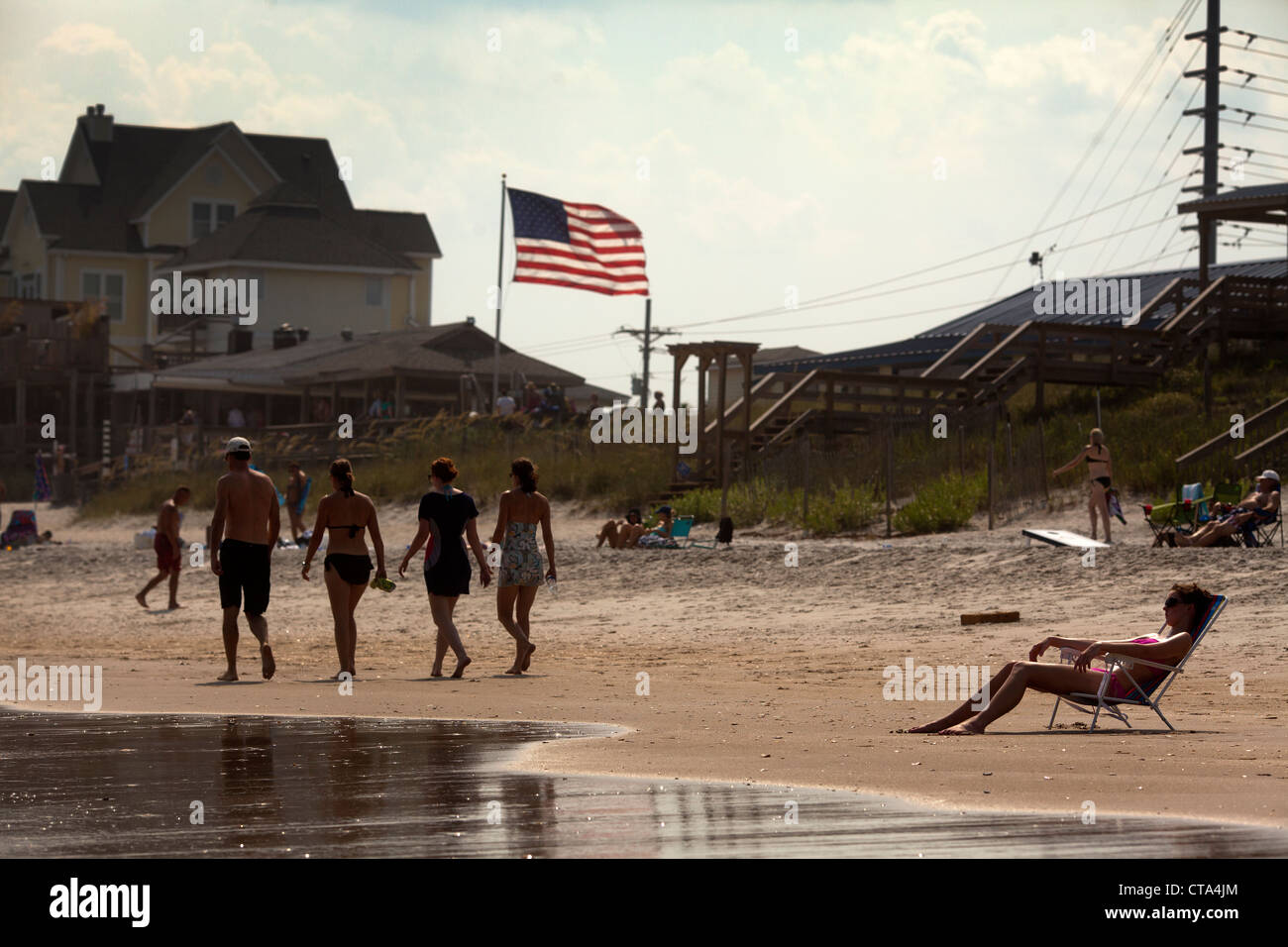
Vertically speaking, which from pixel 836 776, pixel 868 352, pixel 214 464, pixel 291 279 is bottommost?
pixel 836 776

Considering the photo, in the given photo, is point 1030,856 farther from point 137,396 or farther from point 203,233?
point 203,233

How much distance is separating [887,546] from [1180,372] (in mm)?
12165

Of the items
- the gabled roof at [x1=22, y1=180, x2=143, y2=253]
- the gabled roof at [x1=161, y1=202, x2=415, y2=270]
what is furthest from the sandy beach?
the gabled roof at [x1=22, y1=180, x2=143, y2=253]

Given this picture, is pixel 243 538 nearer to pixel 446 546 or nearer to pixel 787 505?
pixel 446 546

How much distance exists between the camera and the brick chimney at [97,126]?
61.7m

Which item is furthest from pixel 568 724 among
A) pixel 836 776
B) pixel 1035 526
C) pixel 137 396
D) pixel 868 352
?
pixel 137 396

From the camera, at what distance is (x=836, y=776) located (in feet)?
26.7

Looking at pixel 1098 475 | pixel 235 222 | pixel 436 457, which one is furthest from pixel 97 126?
pixel 1098 475

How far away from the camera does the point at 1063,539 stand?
18.9 meters

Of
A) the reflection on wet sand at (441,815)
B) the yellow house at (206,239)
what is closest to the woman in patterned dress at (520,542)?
the reflection on wet sand at (441,815)

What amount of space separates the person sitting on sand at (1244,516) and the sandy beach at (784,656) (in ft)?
2.97

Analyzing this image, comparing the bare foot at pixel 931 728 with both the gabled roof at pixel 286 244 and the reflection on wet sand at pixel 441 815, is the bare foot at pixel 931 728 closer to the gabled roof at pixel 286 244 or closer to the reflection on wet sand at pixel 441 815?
the reflection on wet sand at pixel 441 815

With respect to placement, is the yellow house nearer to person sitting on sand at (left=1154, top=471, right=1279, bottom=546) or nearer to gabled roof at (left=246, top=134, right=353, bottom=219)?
gabled roof at (left=246, top=134, right=353, bottom=219)

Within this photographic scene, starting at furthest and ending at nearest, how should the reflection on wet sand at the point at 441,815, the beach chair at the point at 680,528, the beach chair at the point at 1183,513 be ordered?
the beach chair at the point at 680,528, the beach chair at the point at 1183,513, the reflection on wet sand at the point at 441,815
